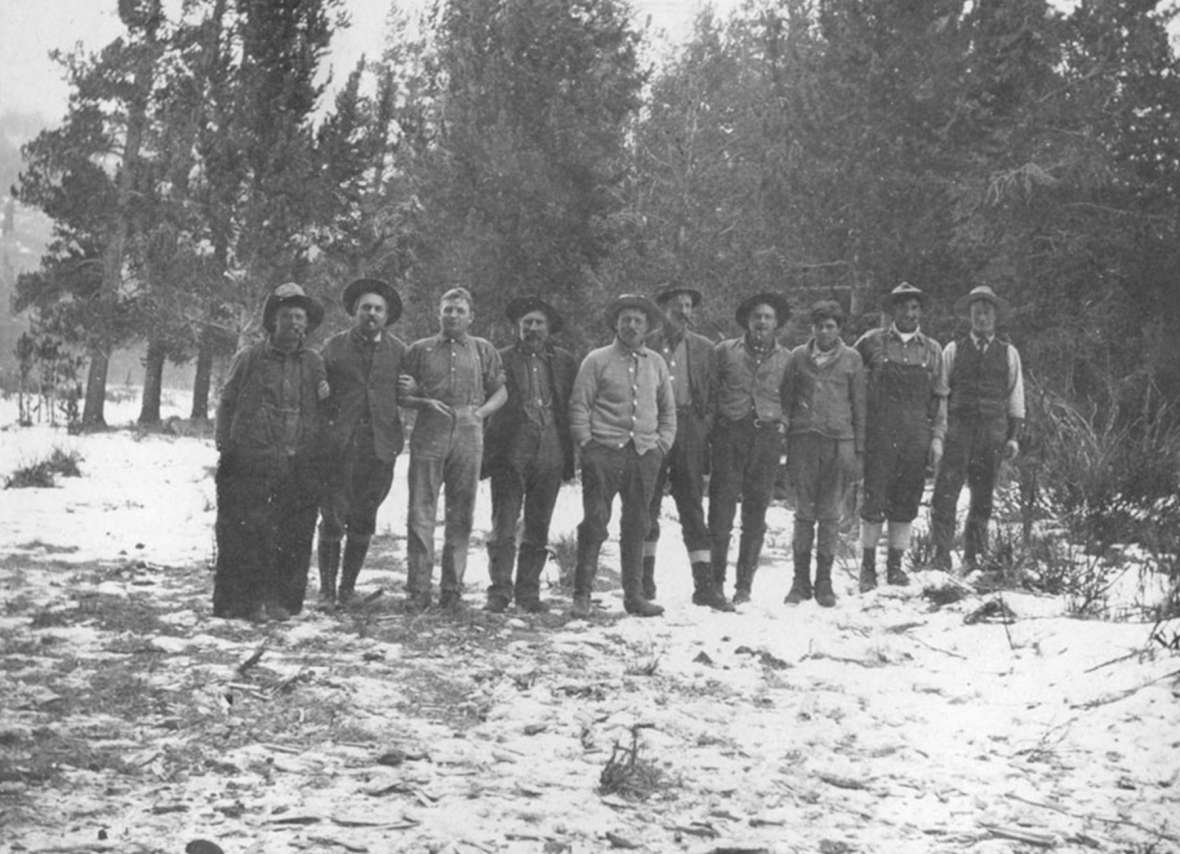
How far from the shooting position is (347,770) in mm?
3496

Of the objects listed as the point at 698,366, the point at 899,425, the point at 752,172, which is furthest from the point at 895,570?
the point at 752,172

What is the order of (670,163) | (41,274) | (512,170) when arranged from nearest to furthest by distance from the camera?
(512,170) → (670,163) → (41,274)

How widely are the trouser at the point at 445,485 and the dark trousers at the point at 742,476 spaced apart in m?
1.75

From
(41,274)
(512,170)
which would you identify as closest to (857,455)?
(512,170)

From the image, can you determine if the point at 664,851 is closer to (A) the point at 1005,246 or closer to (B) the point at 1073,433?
(B) the point at 1073,433

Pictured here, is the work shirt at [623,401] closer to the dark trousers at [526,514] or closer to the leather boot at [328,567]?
the dark trousers at [526,514]

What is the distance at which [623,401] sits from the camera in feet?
20.9

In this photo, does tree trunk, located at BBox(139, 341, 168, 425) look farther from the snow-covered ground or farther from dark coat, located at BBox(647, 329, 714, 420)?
dark coat, located at BBox(647, 329, 714, 420)

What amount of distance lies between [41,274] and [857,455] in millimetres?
22660

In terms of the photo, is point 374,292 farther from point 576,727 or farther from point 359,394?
point 576,727

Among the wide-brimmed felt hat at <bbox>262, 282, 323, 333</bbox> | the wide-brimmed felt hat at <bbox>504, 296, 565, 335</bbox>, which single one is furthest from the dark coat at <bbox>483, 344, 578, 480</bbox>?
the wide-brimmed felt hat at <bbox>262, 282, 323, 333</bbox>

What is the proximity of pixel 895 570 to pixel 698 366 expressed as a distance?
83.4 inches

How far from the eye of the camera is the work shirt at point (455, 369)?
638cm

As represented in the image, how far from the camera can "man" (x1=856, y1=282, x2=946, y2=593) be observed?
705 centimetres
